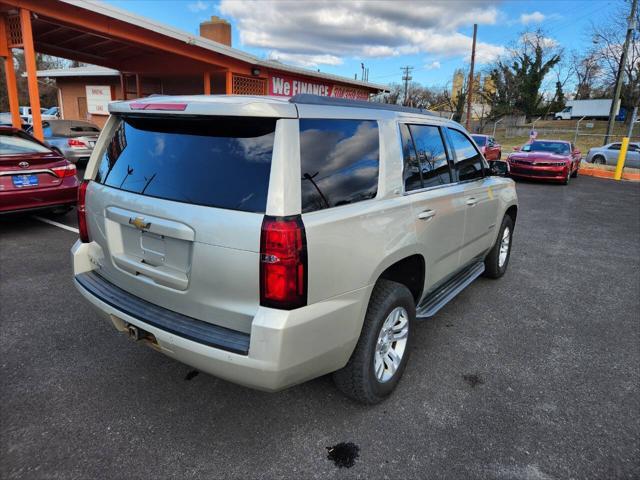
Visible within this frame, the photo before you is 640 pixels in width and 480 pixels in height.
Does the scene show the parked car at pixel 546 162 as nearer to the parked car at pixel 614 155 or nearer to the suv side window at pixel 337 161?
the parked car at pixel 614 155

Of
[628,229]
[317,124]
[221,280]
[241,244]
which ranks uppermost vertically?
[317,124]

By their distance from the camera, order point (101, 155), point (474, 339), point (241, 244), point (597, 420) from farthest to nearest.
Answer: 1. point (474, 339)
2. point (101, 155)
3. point (597, 420)
4. point (241, 244)

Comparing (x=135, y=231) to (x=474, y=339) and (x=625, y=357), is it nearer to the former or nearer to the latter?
(x=474, y=339)

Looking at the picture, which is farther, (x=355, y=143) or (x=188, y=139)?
(x=355, y=143)

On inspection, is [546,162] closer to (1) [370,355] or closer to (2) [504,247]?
(2) [504,247]

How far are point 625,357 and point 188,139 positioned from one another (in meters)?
3.72

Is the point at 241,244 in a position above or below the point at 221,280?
above

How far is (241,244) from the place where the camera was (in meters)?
2.08

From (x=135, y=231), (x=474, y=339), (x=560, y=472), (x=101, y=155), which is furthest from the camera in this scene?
(x=474, y=339)

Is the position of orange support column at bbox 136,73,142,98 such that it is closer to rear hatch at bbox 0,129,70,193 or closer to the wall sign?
the wall sign

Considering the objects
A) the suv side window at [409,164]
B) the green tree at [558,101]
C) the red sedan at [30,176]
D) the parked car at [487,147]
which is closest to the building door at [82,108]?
the red sedan at [30,176]

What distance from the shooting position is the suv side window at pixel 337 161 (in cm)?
223

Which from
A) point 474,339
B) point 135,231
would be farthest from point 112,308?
point 474,339

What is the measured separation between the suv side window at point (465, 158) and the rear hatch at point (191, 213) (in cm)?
234
